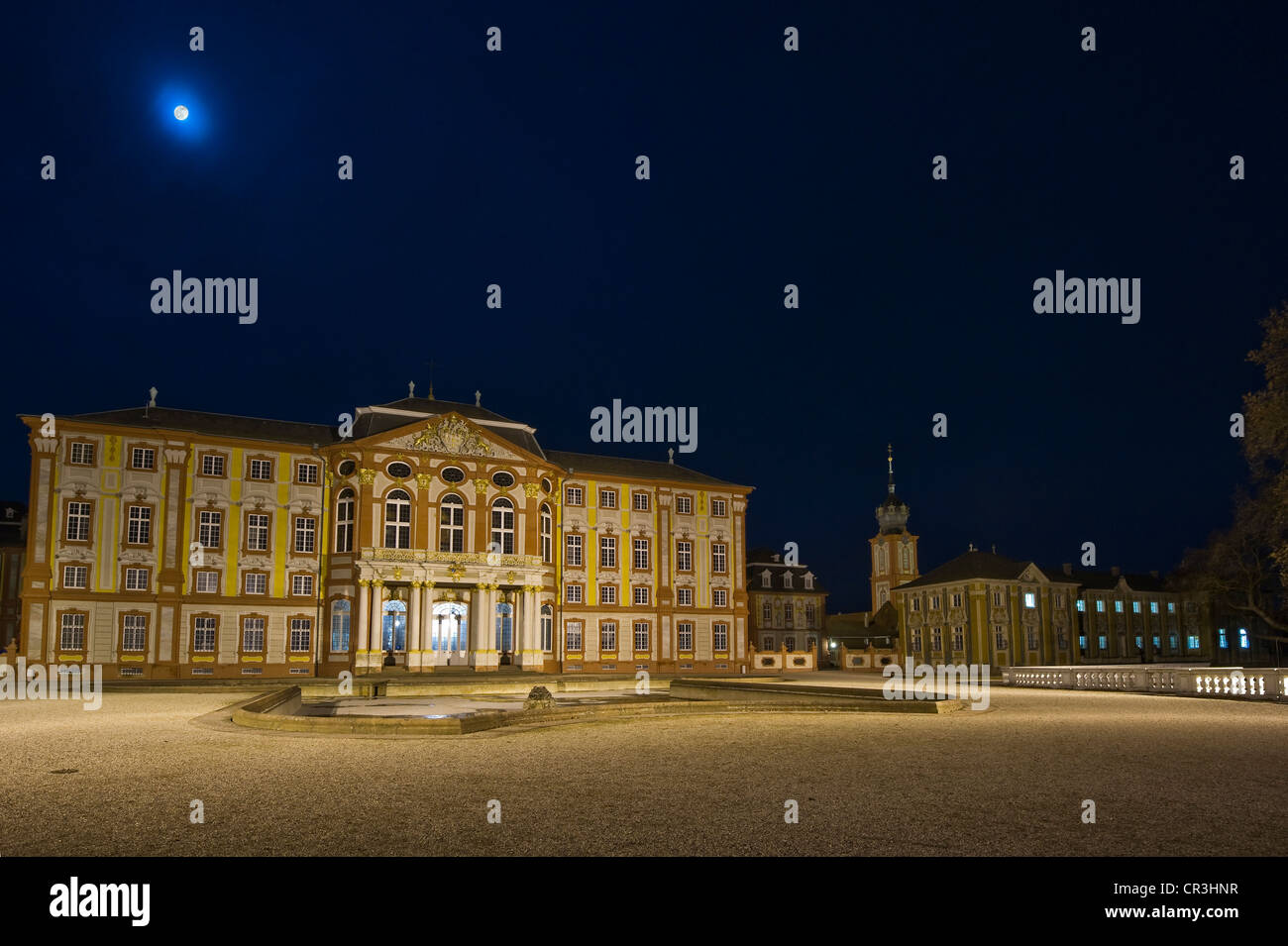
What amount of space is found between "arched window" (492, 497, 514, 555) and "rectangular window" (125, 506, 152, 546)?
15.4 m

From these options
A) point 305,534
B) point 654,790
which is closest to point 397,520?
point 305,534

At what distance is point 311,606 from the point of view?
4556 centimetres

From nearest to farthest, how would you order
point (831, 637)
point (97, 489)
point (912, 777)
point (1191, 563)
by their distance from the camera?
point (912, 777) < point (97, 489) < point (1191, 563) < point (831, 637)

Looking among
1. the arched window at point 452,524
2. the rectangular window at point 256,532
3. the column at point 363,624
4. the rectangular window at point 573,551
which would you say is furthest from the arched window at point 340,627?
the rectangular window at point 573,551

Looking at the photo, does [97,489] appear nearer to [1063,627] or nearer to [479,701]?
[479,701]

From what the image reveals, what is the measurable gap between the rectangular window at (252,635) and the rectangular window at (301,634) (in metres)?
1.39

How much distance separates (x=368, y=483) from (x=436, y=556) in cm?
465

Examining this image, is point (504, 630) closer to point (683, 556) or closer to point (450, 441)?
point (450, 441)

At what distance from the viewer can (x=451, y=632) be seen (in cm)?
4819

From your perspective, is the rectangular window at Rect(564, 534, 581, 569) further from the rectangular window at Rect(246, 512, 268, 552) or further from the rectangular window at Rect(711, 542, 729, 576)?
the rectangular window at Rect(246, 512, 268, 552)

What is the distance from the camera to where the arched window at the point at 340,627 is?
148ft

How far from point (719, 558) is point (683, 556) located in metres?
2.51

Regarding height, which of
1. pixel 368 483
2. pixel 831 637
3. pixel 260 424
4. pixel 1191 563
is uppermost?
pixel 260 424
